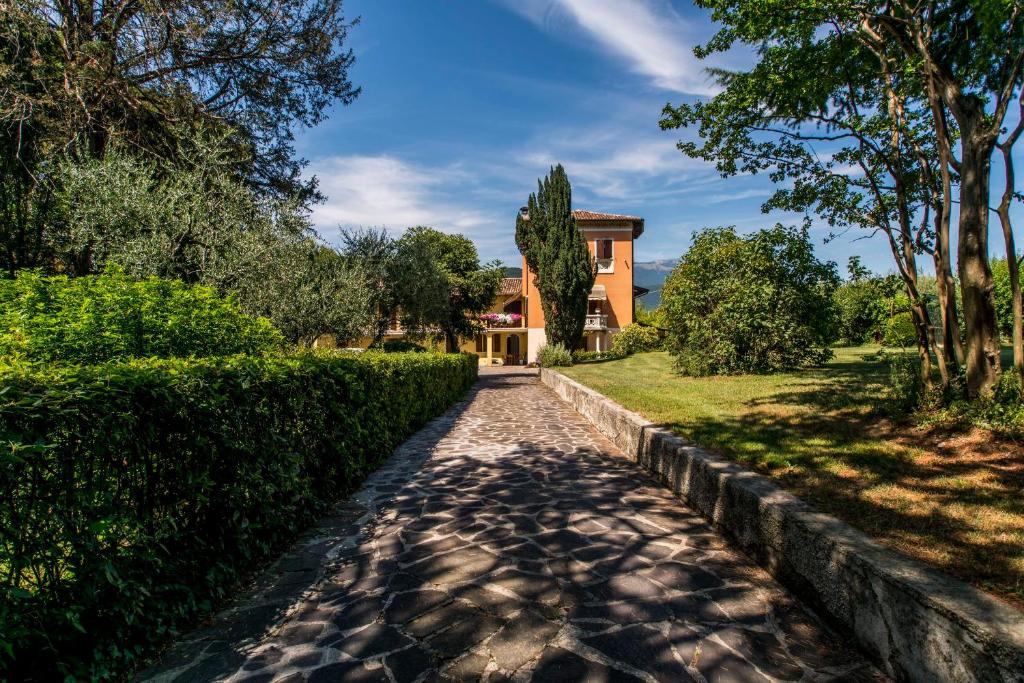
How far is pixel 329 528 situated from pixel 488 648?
2317mm

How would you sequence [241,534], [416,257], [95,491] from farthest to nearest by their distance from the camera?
1. [416,257]
2. [241,534]
3. [95,491]

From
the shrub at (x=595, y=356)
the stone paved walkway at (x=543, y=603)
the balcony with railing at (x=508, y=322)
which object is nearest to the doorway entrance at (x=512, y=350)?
the balcony with railing at (x=508, y=322)

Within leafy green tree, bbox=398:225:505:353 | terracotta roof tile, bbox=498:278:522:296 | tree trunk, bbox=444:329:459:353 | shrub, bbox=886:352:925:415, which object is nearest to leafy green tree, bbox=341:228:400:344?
leafy green tree, bbox=398:225:505:353

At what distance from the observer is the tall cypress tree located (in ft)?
80.2

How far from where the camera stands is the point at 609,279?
33000mm

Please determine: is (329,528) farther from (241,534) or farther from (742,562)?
(742,562)

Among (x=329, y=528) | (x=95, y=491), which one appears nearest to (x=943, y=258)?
(x=329, y=528)

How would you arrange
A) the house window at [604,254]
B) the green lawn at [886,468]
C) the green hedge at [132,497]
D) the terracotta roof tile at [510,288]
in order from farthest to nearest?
the terracotta roof tile at [510,288], the house window at [604,254], the green lawn at [886,468], the green hedge at [132,497]

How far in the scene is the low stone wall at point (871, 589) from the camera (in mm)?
1850

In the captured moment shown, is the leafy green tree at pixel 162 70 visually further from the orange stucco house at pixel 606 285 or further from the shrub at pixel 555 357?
the orange stucco house at pixel 606 285

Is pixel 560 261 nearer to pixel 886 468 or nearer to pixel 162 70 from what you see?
pixel 162 70

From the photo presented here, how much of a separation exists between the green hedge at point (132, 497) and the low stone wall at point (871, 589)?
3448mm

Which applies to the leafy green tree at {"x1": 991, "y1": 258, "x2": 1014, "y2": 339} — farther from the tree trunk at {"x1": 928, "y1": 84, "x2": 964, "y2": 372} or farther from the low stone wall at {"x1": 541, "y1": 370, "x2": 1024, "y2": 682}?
the low stone wall at {"x1": 541, "y1": 370, "x2": 1024, "y2": 682}

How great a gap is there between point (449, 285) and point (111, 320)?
18239 millimetres
